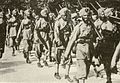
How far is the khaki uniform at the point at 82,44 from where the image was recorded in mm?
10234

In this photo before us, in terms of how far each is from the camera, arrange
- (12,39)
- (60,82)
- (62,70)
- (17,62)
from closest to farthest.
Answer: (60,82) → (62,70) → (17,62) → (12,39)

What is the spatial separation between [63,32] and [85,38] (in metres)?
3.84

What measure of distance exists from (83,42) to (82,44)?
0.21ft

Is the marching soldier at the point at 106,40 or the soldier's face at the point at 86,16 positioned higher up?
the soldier's face at the point at 86,16

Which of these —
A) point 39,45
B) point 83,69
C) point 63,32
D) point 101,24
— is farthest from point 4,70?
point 83,69

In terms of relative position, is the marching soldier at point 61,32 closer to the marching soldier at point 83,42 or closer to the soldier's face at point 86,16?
the marching soldier at point 83,42

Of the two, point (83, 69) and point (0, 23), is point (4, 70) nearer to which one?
point (0, 23)

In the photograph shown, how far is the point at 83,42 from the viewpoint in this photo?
1041 cm

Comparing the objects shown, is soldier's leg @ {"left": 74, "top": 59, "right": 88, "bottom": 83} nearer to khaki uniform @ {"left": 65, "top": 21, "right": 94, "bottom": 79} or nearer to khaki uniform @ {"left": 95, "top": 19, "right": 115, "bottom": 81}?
khaki uniform @ {"left": 65, "top": 21, "right": 94, "bottom": 79}

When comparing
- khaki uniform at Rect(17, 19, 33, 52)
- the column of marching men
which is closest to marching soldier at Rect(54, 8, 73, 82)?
the column of marching men

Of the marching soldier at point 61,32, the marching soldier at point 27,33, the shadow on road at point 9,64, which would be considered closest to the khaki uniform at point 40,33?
the marching soldier at point 27,33

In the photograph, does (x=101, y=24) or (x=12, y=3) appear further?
(x=12, y=3)

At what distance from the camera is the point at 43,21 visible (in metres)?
16.3

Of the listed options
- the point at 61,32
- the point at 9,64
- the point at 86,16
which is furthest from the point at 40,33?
the point at 86,16
